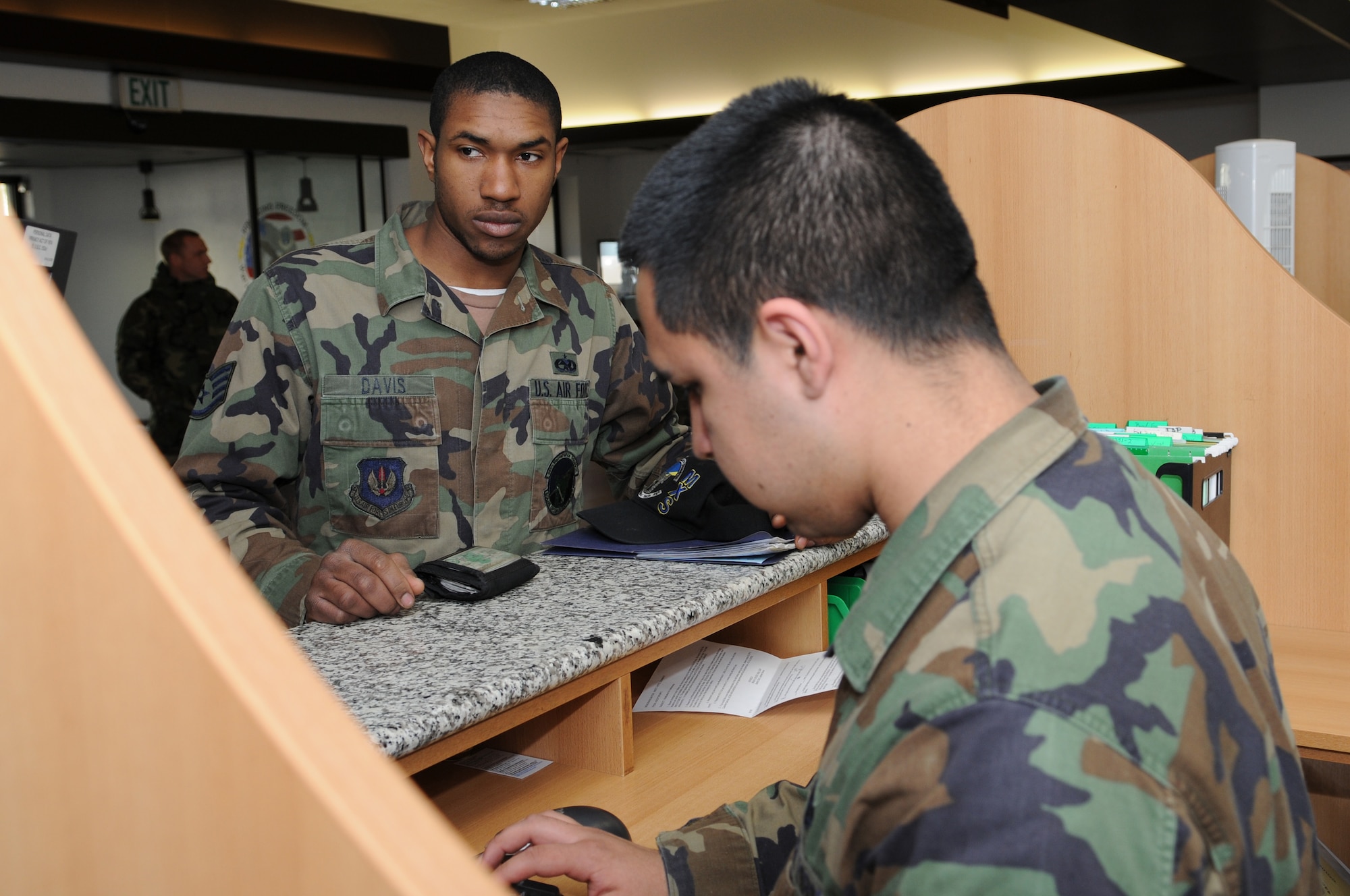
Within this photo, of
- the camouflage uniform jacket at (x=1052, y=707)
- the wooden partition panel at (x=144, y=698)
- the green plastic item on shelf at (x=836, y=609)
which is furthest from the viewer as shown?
the green plastic item on shelf at (x=836, y=609)

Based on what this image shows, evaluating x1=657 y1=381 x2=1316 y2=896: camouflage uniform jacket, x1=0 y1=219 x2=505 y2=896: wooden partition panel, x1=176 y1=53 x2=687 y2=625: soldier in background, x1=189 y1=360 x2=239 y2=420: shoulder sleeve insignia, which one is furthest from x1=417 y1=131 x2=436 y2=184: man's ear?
x1=0 y1=219 x2=505 y2=896: wooden partition panel

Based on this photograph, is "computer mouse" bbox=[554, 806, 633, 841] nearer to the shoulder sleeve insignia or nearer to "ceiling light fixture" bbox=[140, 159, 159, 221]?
the shoulder sleeve insignia

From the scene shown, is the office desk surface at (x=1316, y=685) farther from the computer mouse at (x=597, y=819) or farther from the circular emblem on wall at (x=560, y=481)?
the circular emblem on wall at (x=560, y=481)

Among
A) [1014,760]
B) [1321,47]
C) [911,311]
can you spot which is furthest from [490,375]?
[1321,47]

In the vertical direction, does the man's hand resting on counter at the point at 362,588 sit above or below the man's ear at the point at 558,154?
below

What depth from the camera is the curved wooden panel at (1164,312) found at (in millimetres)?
1933

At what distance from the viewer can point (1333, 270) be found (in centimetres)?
335

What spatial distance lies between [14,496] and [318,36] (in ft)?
27.8

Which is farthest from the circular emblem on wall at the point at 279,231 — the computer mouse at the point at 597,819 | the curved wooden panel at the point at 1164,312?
the computer mouse at the point at 597,819

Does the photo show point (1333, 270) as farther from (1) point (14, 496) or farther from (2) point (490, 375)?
(1) point (14, 496)

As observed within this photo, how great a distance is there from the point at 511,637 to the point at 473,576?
0.64 ft

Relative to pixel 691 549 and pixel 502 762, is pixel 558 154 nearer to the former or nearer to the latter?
pixel 691 549

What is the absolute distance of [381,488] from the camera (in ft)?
6.53

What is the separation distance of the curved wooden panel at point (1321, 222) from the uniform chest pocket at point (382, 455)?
2.53 meters
